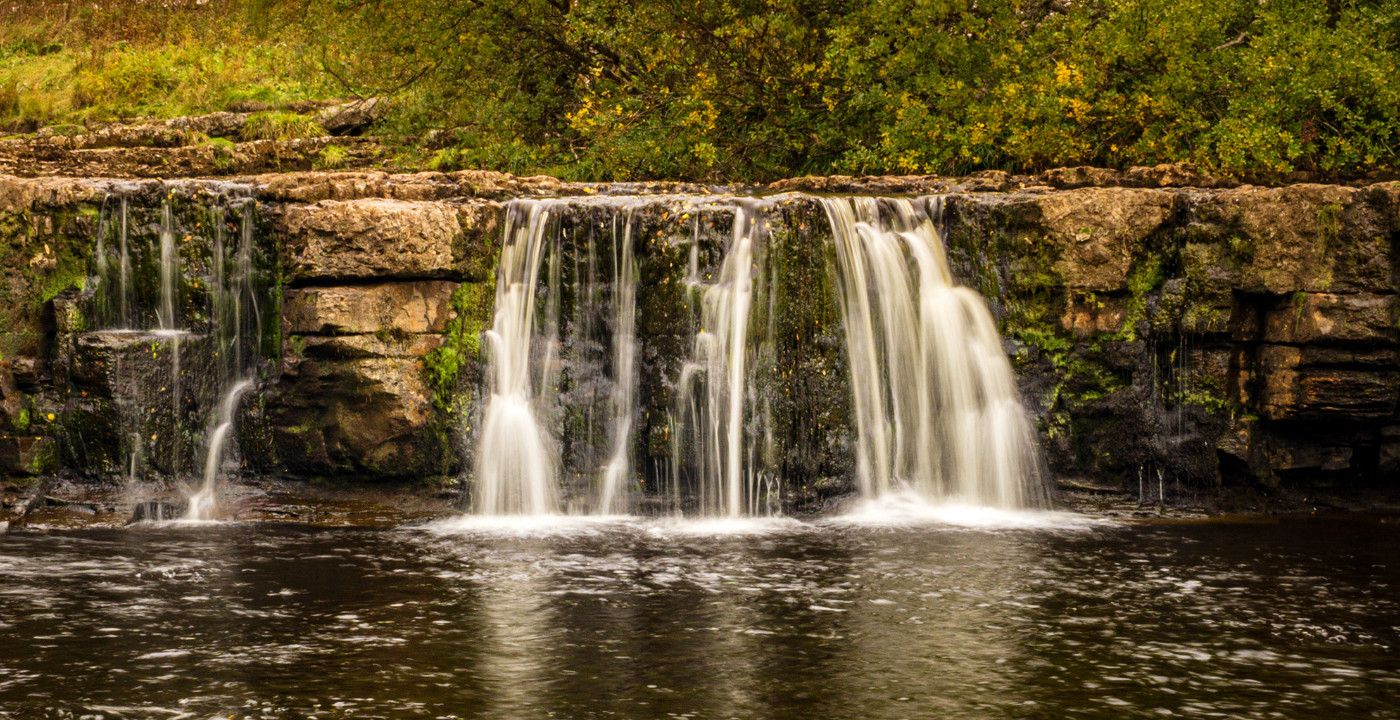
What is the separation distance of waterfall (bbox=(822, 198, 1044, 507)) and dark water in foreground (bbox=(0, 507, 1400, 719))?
1283mm

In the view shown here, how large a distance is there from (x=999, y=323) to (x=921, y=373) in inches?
39.2

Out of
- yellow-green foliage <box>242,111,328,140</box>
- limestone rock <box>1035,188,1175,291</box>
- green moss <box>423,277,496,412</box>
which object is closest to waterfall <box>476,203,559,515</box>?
green moss <box>423,277,496,412</box>

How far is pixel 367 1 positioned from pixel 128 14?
9.98 metres

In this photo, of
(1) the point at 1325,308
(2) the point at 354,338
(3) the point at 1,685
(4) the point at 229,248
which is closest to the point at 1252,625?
(1) the point at 1325,308

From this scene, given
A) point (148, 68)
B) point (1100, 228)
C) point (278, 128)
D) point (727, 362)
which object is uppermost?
point (148, 68)

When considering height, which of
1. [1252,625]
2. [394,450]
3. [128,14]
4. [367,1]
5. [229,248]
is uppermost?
[128,14]

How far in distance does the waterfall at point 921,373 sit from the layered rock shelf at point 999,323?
9.2 inches

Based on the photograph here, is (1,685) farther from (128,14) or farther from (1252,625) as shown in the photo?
(128,14)

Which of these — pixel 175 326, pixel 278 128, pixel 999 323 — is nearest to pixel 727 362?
pixel 999 323

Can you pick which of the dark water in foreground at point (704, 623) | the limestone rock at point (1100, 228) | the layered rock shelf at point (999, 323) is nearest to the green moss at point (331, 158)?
the layered rock shelf at point (999, 323)

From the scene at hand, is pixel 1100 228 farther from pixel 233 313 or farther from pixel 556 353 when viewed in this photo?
pixel 233 313

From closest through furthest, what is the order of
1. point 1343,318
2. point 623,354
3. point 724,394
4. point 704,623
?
point 704,623 < point 1343,318 < point 724,394 < point 623,354

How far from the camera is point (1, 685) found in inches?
312

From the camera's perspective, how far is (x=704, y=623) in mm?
9398
